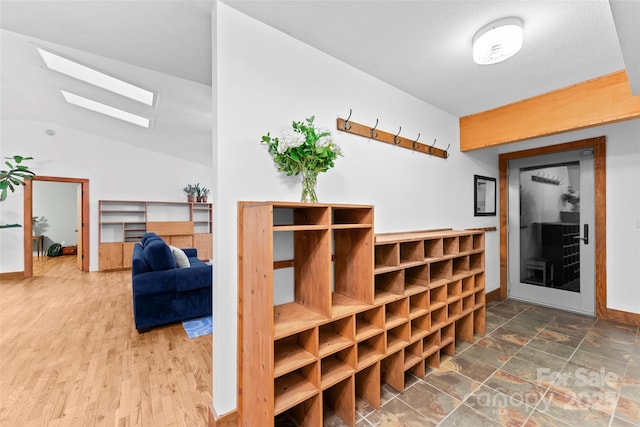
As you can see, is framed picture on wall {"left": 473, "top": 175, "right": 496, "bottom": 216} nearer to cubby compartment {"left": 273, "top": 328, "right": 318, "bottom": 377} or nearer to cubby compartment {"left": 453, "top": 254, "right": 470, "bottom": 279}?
cubby compartment {"left": 453, "top": 254, "right": 470, "bottom": 279}

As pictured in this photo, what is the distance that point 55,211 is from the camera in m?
7.89

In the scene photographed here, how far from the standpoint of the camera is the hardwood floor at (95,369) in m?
1.66

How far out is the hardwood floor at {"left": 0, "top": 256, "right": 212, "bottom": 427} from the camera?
1.66m

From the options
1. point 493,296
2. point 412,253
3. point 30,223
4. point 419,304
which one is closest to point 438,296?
point 419,304

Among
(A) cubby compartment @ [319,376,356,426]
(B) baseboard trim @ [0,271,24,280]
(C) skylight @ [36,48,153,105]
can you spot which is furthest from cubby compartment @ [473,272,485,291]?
(B) baseboard trim @ [0,271,24,280]

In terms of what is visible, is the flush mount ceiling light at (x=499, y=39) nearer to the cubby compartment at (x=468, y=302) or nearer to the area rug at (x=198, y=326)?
the cubby compartment at (x=468, y=302)

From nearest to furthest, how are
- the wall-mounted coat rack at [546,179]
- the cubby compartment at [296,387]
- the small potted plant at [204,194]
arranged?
the cubby compartment at [296,387]
the wall-mounted coat rack at [546,179]
the small potted plant at [204,194]

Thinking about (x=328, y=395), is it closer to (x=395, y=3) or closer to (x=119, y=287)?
(x=395, y=3)

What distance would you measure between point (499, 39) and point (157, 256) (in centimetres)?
348

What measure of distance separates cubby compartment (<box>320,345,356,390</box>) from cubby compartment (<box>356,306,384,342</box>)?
13 cm

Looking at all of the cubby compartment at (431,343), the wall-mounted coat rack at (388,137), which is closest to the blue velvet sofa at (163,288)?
the wall-mounted coat rack at (388,137)

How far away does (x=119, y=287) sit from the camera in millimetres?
4445

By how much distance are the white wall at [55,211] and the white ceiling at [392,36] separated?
6857 mm

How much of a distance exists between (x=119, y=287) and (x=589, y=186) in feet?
22.6
